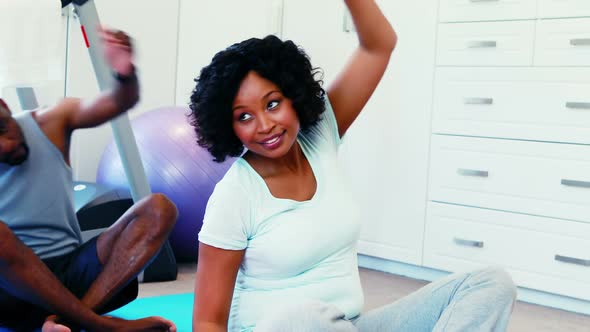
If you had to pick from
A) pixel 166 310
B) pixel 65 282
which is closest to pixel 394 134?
pixel 166 310

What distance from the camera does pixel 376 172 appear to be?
2943 mm

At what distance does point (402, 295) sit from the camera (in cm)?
255

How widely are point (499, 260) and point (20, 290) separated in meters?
1.75

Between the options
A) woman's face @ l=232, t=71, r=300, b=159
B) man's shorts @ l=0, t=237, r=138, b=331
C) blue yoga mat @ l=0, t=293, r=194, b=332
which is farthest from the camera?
blue yoga mat @ l=0, t=293, r=194, b=332

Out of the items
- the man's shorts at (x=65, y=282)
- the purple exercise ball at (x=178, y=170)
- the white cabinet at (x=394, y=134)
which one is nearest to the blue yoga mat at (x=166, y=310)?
the man's shorts at (x=65, y=282)

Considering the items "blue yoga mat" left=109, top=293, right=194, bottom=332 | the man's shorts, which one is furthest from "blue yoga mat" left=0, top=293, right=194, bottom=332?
the man's shorts

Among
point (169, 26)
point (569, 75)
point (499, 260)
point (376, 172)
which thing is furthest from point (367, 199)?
point (169, 26)

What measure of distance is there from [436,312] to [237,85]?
53cm

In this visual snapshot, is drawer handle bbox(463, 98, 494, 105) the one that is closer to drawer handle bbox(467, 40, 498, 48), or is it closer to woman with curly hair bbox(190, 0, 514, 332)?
drawer handle bbox(467, 40, 498, 48)

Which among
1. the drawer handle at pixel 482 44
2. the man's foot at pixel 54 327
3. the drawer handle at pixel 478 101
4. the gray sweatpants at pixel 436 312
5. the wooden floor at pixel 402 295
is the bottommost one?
the wooden floor at pixel 402 295

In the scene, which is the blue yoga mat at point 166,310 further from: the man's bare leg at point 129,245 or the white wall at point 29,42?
the white wall at point 29,42

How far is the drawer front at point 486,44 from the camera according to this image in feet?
8.30

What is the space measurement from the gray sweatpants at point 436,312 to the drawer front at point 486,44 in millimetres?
1551

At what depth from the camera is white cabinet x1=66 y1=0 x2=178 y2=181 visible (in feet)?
10.5
